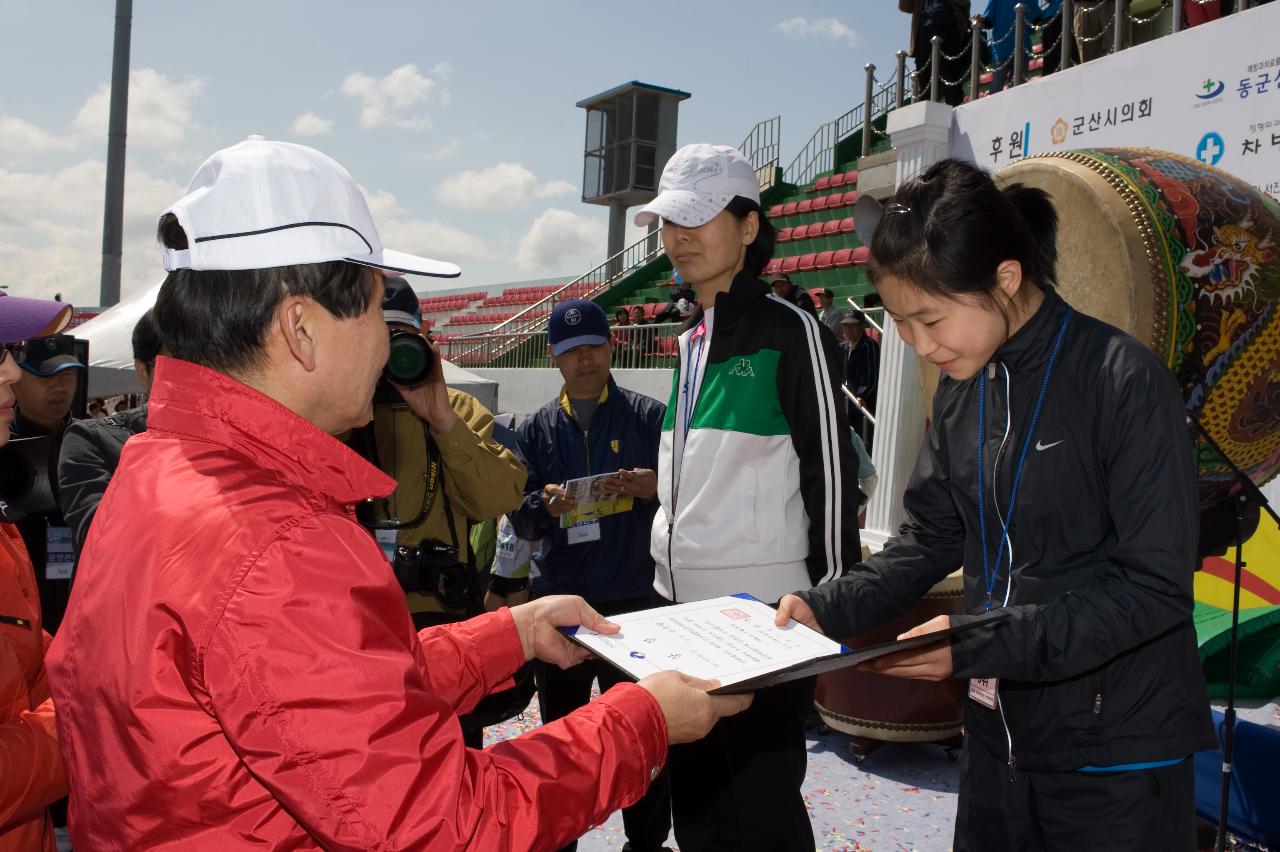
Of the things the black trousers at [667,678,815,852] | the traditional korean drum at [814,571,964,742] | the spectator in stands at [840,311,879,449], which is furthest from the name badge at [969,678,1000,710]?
the spectator in stands at [840,311,879,449]

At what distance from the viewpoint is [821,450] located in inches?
87.7

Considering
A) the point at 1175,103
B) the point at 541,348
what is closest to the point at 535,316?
the point at 541,348

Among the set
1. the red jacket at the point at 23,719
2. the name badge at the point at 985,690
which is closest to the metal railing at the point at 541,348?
the name badge at the point at 985,690

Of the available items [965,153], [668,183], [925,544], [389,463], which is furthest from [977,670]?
[965,153]

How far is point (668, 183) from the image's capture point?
2510 mm

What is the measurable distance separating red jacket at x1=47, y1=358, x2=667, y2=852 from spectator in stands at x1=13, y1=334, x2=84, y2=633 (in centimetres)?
265

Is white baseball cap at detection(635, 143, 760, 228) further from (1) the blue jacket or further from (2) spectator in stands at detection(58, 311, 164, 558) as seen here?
(2) spectator in stands at detection(58, 311, 164, 558)

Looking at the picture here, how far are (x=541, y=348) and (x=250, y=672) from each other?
1695 centimetres

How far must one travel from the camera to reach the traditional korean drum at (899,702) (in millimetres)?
3641

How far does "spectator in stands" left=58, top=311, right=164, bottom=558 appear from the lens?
2703mm

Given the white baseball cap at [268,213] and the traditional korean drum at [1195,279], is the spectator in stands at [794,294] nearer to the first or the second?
the traditional korean drum at [1195,279]

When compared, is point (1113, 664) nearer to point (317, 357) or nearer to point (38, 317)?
point (317, 357)

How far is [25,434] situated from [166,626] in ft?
10.7

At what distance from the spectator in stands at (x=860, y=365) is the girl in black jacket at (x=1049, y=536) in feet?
23.9
